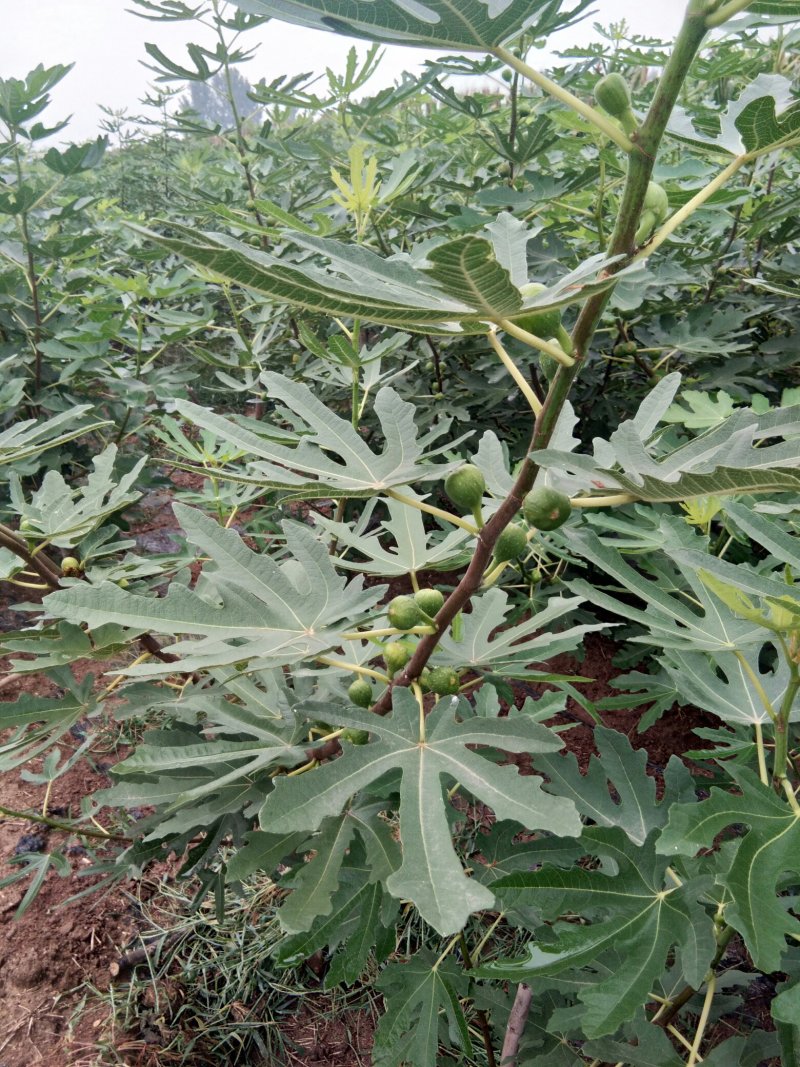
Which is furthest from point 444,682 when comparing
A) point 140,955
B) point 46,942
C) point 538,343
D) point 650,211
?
point 46,942

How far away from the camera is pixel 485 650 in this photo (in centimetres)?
92

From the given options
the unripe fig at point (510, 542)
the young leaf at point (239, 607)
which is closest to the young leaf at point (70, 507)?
the young leaf at point (239, 607)

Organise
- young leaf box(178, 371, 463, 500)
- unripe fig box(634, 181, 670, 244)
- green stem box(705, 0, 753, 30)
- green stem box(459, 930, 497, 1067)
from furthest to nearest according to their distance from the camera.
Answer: green stem box(459, 930, 497, 1067), young leaf box(178, 371, 463, 500), unripe fig box(634, 181, 670, 244), green stem box(705, 0, 753, 30)

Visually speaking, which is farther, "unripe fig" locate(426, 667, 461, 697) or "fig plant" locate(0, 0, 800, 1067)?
"unripe fig" locate(426, 667, 461, 697)

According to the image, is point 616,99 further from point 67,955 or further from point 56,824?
point 67,955

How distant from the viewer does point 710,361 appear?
2166 millimetres

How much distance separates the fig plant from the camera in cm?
49

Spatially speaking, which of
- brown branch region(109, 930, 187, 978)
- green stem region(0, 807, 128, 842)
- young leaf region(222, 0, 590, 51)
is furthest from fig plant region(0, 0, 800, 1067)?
brown branch region(109, 930, 187, 978)

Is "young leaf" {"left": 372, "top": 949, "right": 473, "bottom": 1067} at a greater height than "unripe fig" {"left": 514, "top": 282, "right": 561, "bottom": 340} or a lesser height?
lesser

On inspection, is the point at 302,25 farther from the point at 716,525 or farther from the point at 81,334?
the point at 716,525

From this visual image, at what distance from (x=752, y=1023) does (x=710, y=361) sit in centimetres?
172

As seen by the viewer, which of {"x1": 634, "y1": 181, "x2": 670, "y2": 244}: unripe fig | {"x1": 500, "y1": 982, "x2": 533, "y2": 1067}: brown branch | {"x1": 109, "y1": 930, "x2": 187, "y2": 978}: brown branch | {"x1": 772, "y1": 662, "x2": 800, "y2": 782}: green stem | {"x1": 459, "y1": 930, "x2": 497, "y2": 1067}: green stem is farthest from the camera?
{"x1": 109, "y1": 930, "x2": 187, "y2": 978}: brown branch

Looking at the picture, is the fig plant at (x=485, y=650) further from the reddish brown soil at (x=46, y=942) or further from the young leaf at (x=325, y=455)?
the reddish brown soil at (x=46, y=942)

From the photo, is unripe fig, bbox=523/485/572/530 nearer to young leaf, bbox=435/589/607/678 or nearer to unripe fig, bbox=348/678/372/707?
young leaf, bbox=435/589/607/678
